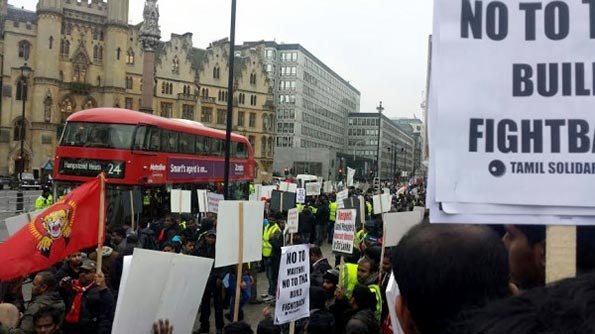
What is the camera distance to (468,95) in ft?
5.65

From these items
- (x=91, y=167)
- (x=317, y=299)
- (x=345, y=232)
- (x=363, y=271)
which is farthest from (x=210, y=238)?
(x=91, y=167)

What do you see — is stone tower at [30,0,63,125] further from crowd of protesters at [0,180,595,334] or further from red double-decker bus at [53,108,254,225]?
crowd of protesters at [0,180,595,334]

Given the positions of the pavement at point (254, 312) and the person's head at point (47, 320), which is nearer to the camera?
the person's head at point (47, 320)

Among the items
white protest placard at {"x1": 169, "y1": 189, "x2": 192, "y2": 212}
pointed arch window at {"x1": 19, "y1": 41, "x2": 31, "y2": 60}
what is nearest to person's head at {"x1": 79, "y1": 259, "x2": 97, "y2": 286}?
white protest placard at {"x1": 169, "y1": 189, "x2": 192, "y2": 212}

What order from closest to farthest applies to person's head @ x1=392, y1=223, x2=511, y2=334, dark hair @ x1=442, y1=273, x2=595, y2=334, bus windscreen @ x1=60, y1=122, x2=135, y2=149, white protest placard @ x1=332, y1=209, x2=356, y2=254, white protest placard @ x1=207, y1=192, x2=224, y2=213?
dark hair @ x1=442, y1=273, x2=595, y2=334
person's head @ x1=392, y1=223, x2=511, y2=334
white protest placard @ x1=332, y1=209, x2=356, y2=254
white protest placard @ x1=207, y1=192, x2=224, y2=213
bus windscreen @ x1=60, y1=122, x2=135, y2=149

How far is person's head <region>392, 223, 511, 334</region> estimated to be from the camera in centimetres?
159

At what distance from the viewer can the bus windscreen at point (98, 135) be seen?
15867 millimetres

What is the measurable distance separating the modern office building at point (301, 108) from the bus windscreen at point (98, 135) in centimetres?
5319

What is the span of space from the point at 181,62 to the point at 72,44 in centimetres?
1361

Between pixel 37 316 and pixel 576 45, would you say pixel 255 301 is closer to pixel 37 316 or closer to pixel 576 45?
pixel 37 316

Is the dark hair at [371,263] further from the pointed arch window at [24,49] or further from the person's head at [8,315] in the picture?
the pointed arch window at [24,49]

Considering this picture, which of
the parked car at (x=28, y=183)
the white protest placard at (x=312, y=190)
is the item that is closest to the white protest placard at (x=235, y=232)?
the white protest placard at (x=312, y=190)

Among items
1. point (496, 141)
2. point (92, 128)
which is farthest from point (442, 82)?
point (92, 128)

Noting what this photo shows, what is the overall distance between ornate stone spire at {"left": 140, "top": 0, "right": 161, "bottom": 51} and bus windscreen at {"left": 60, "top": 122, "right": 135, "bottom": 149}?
2281cm
